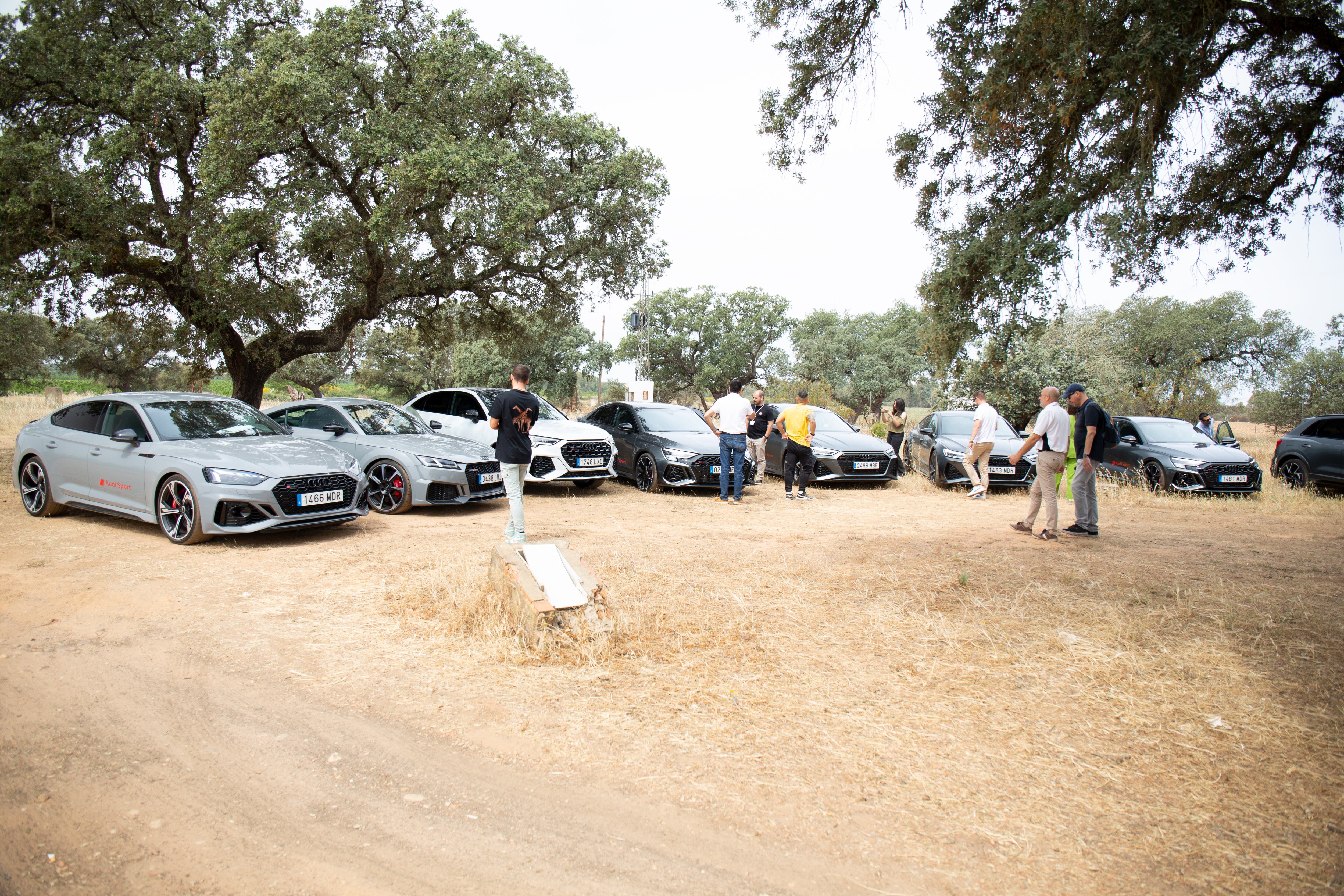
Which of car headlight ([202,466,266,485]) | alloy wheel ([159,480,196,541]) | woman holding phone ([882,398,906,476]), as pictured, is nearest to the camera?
car headlight ([202,466,266,485])

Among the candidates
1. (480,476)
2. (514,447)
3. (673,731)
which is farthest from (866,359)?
(673,731)

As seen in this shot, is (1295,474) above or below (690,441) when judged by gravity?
below

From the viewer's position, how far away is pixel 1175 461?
12.7 metres

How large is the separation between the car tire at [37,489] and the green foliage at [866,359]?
58.4m

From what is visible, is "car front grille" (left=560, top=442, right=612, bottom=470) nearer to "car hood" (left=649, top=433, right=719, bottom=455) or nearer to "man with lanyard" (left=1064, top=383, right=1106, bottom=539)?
"car hood" (left=649, top=433, right=719, bottom=455)

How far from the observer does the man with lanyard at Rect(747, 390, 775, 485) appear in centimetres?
1334

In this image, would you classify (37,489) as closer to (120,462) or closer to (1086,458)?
(120,462)

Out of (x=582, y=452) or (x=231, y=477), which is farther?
(x=582, y=452)

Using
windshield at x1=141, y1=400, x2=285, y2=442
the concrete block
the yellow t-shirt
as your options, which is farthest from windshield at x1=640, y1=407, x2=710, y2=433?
the concrete block

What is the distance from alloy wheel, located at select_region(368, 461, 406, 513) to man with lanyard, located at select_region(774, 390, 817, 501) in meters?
5.81

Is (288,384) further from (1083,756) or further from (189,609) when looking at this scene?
(1083,756)

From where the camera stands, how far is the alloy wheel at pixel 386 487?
31.0 feet

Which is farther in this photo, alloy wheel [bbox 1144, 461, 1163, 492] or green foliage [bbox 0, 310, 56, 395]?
green foliage [bbox 0, 310, 56, 395]

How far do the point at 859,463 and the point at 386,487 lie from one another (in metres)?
8.21
